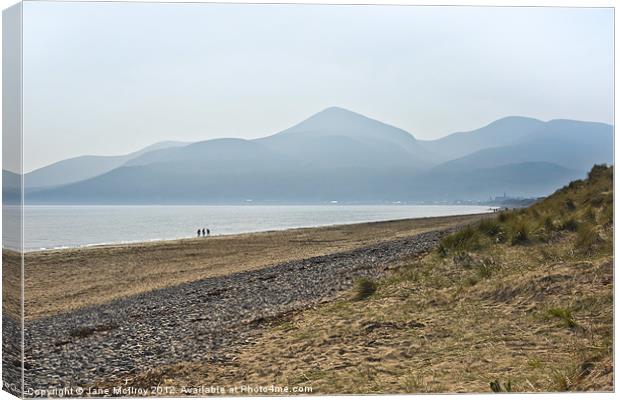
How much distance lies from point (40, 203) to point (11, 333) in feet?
4.06

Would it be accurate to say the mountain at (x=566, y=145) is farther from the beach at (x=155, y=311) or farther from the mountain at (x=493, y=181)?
the beach at (x=155, y=311)

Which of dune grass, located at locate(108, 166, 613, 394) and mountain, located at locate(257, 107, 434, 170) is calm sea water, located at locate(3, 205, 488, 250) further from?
dune grass, located at locate(108, 166, 613, 394)

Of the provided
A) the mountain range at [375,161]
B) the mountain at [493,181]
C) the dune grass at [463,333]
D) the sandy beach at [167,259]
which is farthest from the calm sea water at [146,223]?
the dune grass at [463,333]

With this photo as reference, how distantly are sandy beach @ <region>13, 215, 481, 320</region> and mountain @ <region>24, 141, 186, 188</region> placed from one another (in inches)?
59.7

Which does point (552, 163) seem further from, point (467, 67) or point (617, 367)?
point (617, 367)

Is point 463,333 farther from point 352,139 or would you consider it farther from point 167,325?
point 167,325

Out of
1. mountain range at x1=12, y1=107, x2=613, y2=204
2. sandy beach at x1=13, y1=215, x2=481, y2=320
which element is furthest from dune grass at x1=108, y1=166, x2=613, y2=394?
sandy beach at x1=13, y1=215, x2=481, y2=320

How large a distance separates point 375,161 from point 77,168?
3214 millimetres

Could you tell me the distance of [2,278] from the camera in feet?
18.4

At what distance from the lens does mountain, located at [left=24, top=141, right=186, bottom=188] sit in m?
5.81

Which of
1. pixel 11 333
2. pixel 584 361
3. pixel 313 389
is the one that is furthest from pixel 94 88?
pixel 584 361

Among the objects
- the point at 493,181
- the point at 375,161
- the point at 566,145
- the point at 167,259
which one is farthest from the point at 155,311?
the point at 167,259

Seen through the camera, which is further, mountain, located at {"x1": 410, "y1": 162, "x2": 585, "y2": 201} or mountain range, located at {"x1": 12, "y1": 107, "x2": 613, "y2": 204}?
mountain, located at {"x1": 410, "y1": 162, "x2": 585, "y2": 201}

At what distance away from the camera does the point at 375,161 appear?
7258 mm
